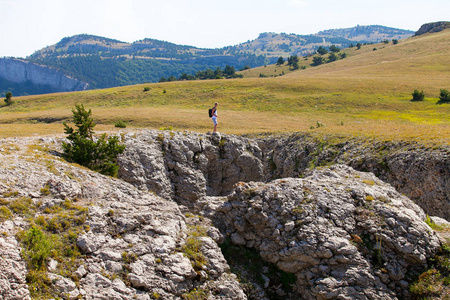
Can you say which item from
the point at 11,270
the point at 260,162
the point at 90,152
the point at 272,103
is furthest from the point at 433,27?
the point at 11,270

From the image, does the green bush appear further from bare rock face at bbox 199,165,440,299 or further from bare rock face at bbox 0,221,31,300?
bare rock face at bbox 199,165,440,299

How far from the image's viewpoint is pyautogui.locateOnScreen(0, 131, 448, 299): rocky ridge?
36.3ft

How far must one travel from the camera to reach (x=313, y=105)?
208 ft

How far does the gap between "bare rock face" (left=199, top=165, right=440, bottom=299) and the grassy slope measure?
2481 centimetres

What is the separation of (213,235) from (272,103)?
54534 millimetres

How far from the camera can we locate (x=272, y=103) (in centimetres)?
6650

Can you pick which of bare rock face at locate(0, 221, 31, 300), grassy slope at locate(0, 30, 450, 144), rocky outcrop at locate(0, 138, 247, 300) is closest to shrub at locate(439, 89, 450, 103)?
grassy slope at locate(0, 30, 450, 144)

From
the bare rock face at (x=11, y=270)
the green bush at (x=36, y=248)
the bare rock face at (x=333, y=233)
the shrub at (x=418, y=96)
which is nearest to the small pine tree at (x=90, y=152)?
the bare rock face at (x=333, y=233)

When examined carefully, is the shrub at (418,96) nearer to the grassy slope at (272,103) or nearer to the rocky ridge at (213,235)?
the grassy slope at (272,103)

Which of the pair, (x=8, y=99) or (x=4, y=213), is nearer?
(x=4, y=213)

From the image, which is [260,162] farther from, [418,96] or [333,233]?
[418,96]

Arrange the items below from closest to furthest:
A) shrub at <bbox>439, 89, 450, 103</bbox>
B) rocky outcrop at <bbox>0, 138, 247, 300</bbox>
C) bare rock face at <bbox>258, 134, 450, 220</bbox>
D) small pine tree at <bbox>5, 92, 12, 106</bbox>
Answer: rocky outcrop at <bbox>0, 138, 247, 300</bbox>
bare rock face at <bbox>258, 134, 450, 220</bbox>
shrub at <bbox>439, 89, 450, 103</bbox>
small pine tree at <bbox>5, 92, 12, 106</bbox>

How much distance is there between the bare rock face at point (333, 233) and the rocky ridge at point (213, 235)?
0.15 feet

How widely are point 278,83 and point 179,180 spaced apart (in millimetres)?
60560
